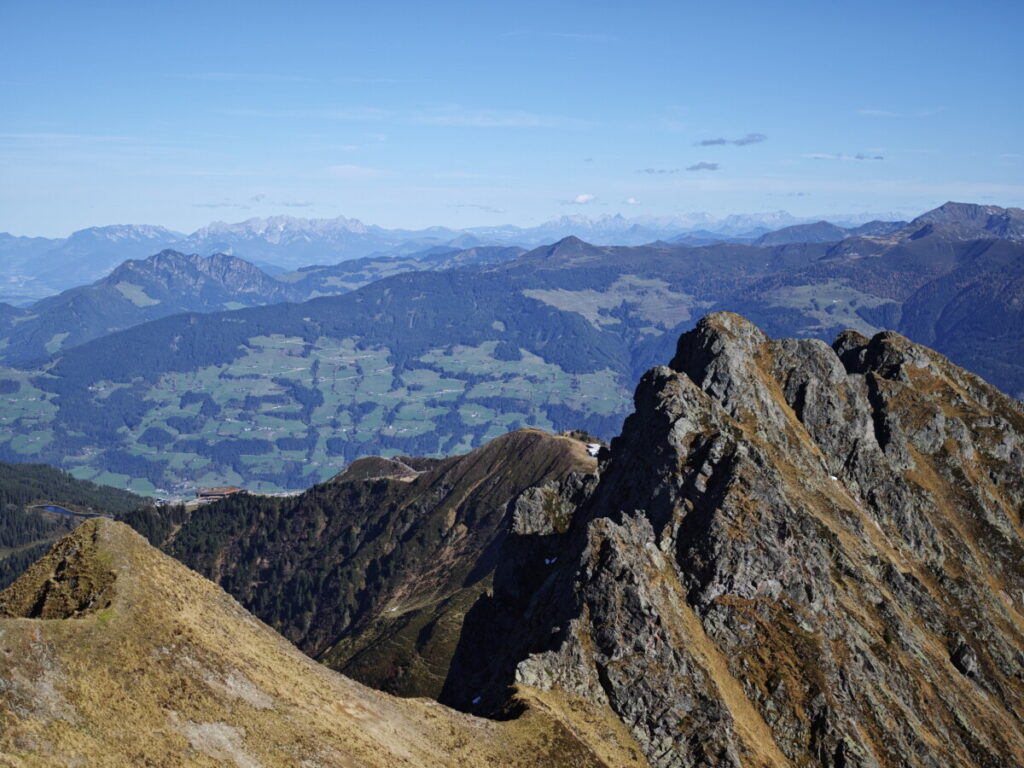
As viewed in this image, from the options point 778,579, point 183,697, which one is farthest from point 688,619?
point 183,697

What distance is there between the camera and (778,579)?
8581 centimetres

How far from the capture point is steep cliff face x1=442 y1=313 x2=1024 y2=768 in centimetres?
7600

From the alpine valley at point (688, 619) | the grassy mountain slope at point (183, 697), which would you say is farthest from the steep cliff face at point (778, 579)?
the grassy mountain slope at point (183, 697)

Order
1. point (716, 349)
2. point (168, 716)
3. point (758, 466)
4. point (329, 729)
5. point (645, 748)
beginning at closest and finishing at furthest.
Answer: point (168, 716) < point (329, 729) < point (645, 748) < point (758, 466) < point (716, 349)

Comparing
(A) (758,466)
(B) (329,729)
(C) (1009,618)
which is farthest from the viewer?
(C) (1009,618)

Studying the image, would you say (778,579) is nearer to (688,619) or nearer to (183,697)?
(688,619)

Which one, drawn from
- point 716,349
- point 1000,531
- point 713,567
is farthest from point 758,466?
point 1000,531

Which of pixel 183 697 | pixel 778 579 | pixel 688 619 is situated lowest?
pixel 688 619

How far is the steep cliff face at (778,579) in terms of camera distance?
76.0 metres

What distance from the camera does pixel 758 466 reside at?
94.2 meters

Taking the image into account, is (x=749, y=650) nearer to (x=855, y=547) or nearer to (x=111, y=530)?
(x=855, y=547)

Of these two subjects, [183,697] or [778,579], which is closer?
[183,697]

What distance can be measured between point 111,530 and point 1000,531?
4777 inches

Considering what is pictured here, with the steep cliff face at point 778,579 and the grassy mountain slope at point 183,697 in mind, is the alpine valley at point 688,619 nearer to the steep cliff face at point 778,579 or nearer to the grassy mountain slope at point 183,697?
the grassy mountain slope at point 183,697
